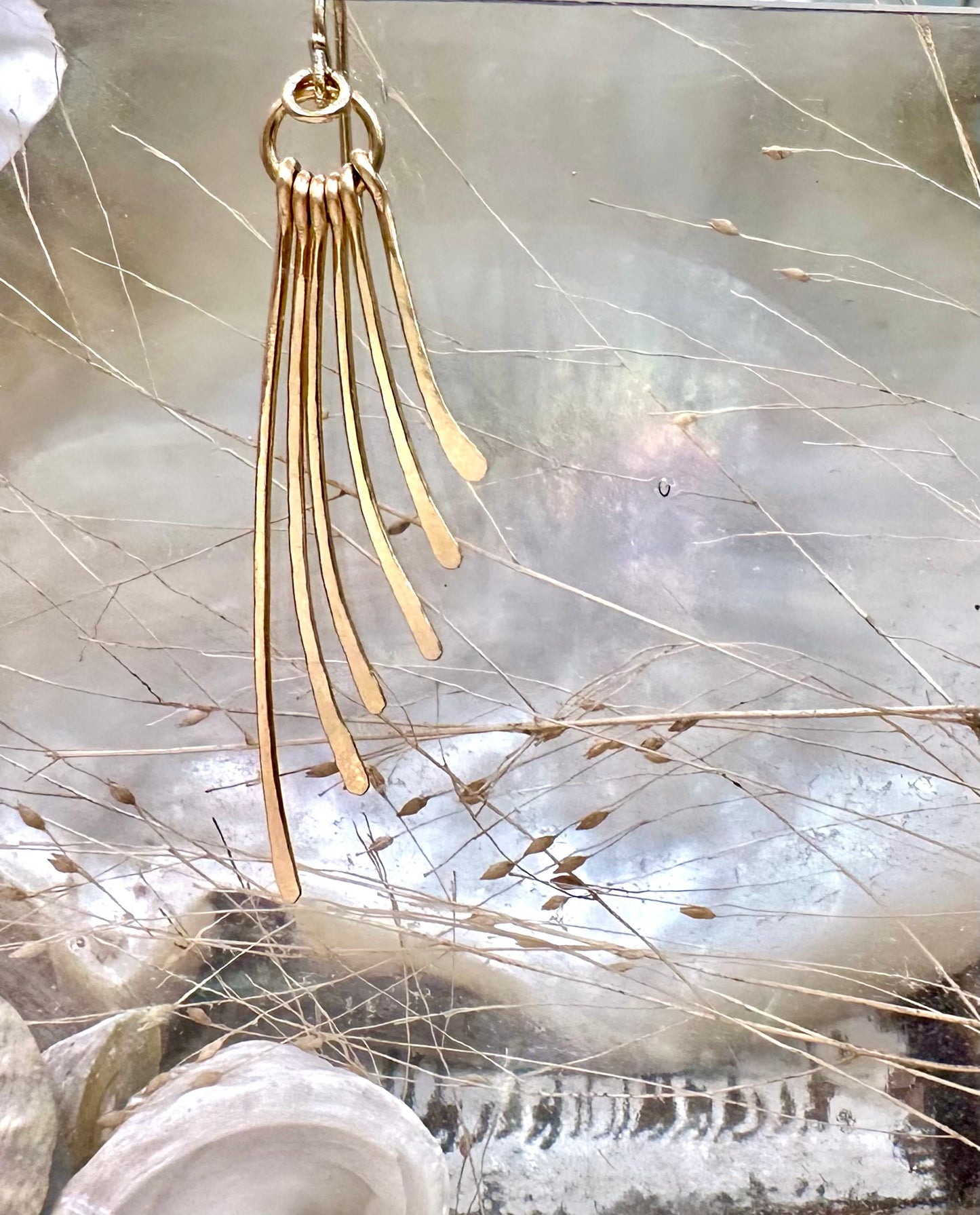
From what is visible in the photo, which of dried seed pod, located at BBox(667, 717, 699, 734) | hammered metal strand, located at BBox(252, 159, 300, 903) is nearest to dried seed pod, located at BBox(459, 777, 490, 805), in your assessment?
dried seed pod, located at BBox(667, 717, 699, 734)

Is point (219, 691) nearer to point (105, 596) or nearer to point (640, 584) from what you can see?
point (105, 596)

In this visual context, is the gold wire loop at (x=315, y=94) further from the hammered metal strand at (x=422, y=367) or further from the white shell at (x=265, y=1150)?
the white shell at (x=265, y=1150)

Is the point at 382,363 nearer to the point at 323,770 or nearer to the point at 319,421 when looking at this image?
the point at 319,421

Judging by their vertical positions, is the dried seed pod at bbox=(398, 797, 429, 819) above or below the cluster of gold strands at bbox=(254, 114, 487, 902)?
below

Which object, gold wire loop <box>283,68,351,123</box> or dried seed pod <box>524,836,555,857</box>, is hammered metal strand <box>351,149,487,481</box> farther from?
dried seed pod <box>524,836,555,857</box>

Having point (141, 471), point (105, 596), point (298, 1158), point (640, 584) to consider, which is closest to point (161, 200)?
point (141, 471)
